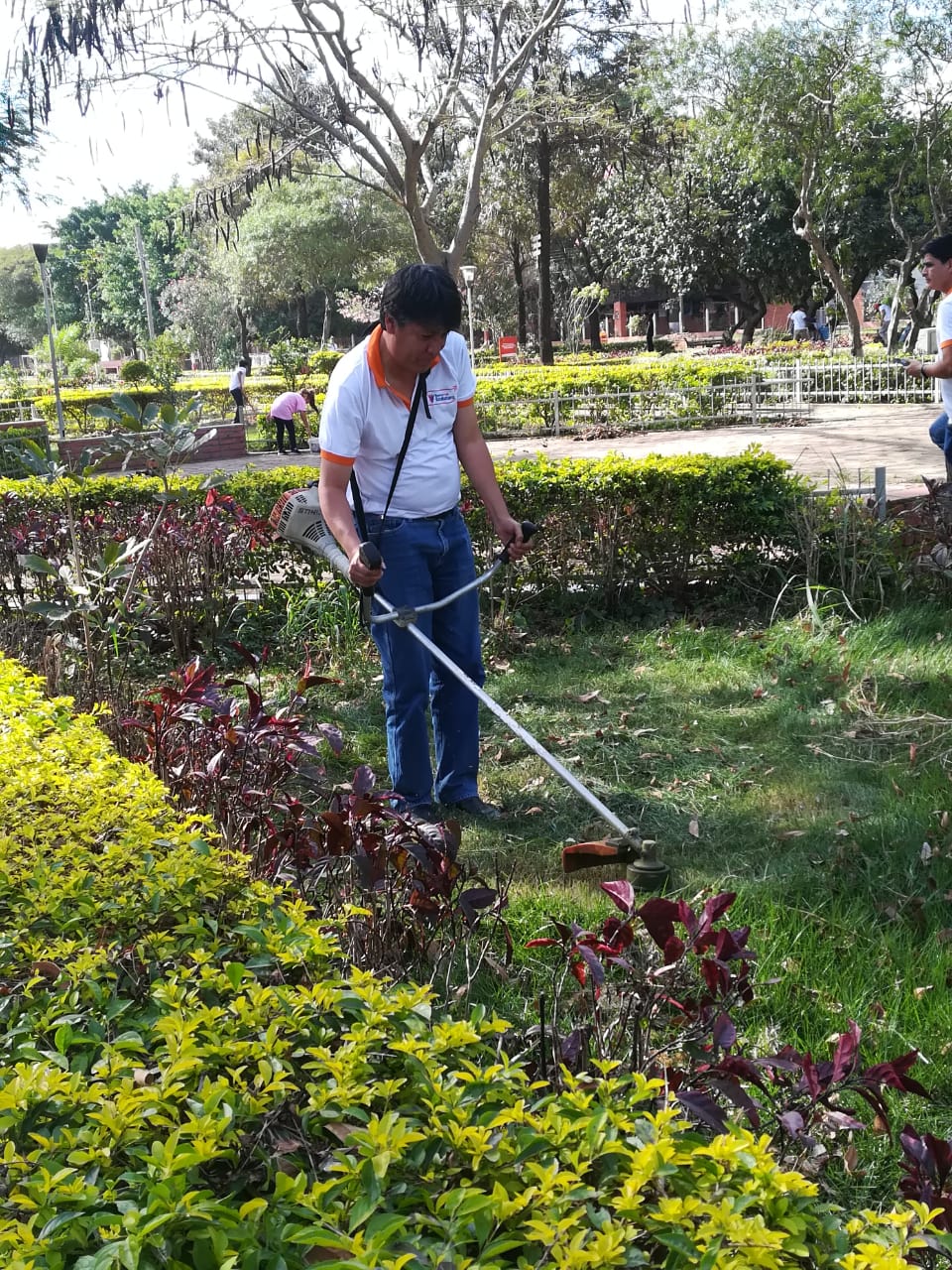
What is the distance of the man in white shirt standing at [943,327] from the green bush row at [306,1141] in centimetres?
477

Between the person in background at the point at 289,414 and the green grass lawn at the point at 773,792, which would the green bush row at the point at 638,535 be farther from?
the person in background at the point at 289,414

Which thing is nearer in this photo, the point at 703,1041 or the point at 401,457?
the point at 703,1041

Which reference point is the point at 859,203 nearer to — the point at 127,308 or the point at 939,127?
the point at 939,127

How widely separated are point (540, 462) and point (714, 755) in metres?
2.69

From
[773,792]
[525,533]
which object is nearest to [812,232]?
[773,792]

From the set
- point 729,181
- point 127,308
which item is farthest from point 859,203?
point 127,308

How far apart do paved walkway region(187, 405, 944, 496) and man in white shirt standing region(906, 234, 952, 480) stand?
5.35 meters

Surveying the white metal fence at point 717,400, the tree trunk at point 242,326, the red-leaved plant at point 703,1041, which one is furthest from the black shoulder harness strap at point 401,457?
the tree trunk at point 242,326

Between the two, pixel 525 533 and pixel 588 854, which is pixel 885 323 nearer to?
pixel 525 533

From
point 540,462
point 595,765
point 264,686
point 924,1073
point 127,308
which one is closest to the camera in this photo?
point 924,1073

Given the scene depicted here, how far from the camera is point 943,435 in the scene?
20.2 ft

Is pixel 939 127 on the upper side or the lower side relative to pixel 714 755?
upper

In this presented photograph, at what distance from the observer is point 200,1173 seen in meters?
1.33

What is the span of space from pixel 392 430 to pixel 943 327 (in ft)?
11.0
